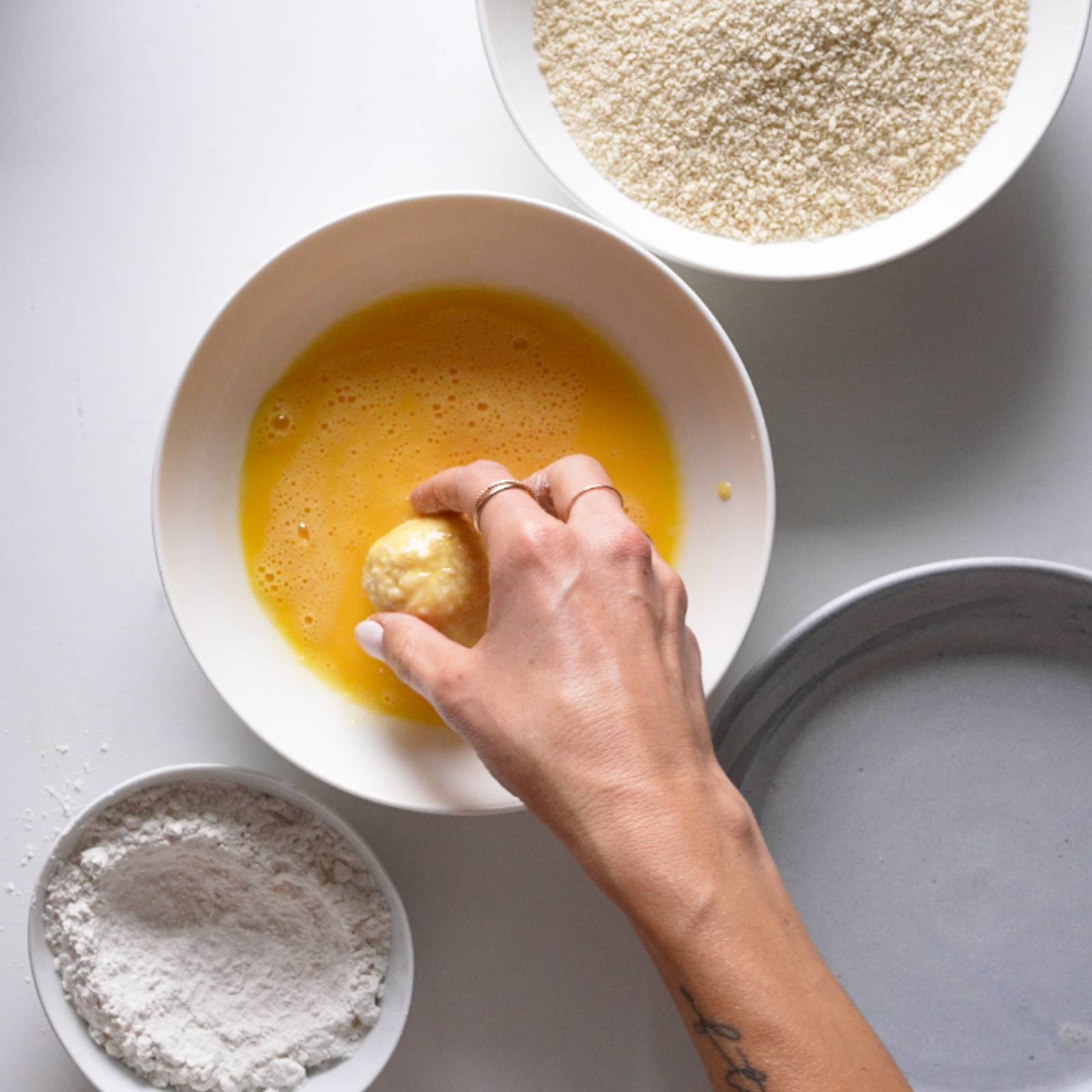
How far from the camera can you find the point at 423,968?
1.22m

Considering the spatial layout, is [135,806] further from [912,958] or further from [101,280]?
[912,958]

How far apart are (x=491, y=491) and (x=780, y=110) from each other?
1.75 feet

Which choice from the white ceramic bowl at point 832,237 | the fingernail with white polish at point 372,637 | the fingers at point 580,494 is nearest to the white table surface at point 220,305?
the white ceramic bowl at point 832,237

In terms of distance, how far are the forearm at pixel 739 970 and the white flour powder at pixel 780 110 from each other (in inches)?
26.0

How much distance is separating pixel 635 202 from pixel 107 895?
0.91m

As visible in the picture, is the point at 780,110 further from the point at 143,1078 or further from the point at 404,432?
the point at 143,1078

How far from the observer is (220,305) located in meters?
1.22

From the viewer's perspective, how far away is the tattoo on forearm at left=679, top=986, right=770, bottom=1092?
851mm

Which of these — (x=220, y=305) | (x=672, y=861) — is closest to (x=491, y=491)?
(x=672, y=861)

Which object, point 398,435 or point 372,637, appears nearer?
point 372,637

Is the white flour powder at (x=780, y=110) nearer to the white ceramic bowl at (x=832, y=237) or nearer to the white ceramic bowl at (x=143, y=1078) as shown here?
the white ceramic bowl at (x=832, y=237)

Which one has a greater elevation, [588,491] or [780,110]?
[780,110]

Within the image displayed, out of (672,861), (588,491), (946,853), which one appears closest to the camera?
(672,861)

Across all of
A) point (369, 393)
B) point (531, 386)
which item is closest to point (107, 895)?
point (369, 393)
